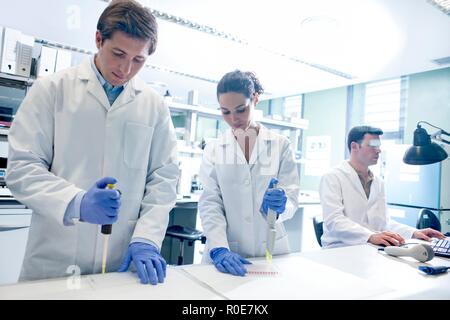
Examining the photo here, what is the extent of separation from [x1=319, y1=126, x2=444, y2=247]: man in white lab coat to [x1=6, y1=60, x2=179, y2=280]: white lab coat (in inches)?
40.4

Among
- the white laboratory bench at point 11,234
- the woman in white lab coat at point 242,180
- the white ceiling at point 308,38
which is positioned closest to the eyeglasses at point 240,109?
the woman in white lab coat at point 242,180

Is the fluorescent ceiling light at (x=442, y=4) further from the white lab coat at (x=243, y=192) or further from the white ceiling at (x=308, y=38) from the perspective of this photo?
the white lab coat at (x=243, y=192)

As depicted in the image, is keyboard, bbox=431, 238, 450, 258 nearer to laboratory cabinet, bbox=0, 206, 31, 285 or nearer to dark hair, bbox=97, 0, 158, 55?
dark hair, bbox=97, 0, 158, 55

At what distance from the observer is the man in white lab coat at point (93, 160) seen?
0.88 meters

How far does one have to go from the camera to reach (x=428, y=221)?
90.5 inches

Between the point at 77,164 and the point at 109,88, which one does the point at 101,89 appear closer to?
the point at 109,88

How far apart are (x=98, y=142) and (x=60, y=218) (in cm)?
26

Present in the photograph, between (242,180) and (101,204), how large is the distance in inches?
26.0

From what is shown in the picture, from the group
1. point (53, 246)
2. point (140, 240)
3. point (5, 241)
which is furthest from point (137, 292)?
point (5, 241)

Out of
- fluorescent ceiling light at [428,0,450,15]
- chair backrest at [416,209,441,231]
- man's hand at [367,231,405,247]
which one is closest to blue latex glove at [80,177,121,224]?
man's hand at [367,231,405,247]

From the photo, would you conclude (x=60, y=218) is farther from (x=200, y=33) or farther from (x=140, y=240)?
(x=200, y=33)

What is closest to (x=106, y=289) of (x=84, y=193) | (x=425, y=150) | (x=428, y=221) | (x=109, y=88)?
(x=84, y=193)

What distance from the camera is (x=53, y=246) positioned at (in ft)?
3.11

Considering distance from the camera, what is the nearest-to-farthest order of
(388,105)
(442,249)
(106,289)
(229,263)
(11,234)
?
(106,289) < (229,263) < (442,249) < (11,234) < (388,105)
